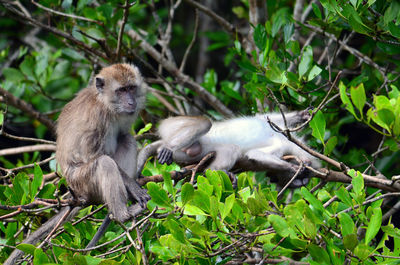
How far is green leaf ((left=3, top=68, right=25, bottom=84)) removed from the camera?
714 centimetres

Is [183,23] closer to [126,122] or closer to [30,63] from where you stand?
[30,63]

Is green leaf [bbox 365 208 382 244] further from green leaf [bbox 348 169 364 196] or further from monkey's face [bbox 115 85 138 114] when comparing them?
monkey's face [bbox 115 85 138 114]

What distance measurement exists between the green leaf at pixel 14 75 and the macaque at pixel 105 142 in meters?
1.72

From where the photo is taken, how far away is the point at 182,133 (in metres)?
5.66

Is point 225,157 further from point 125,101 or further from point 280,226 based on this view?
point 280,226

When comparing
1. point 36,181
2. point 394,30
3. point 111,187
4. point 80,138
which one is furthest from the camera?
point 80,138

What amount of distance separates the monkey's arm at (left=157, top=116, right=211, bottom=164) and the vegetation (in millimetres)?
226

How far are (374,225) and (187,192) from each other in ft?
3.90

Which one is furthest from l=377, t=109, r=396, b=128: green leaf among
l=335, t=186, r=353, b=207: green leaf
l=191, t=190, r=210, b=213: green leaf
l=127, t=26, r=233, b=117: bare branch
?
l=127, t=26, r=233, b=117: bare branch

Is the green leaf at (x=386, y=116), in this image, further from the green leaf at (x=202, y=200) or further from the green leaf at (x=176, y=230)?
the green leaf at (x=176, y=230)

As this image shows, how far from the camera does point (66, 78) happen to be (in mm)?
7973

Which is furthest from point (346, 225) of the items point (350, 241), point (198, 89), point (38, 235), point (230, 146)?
point (198, 89)

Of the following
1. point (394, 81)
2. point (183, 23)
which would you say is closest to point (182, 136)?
point (394, 81)

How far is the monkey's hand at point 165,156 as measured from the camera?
5.36m
